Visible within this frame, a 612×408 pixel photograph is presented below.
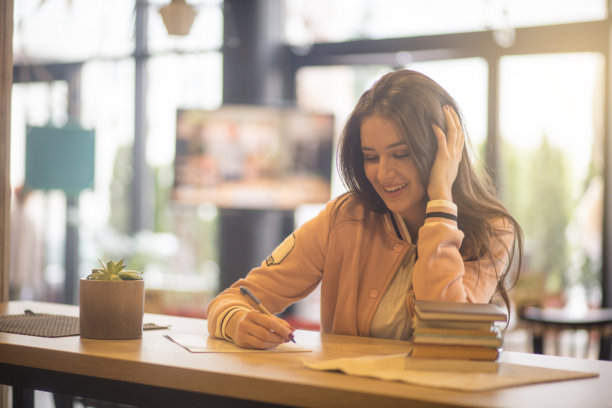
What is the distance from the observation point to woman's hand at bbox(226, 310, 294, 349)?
1.52 meters

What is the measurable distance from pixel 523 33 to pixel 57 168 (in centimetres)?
361

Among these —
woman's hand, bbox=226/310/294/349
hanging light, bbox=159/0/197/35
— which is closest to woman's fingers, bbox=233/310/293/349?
woman's hand, bbox=226/310/294/349

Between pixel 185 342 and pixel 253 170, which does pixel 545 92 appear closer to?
pixel 253 170

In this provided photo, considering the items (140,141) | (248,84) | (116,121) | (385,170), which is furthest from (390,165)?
(116,121)

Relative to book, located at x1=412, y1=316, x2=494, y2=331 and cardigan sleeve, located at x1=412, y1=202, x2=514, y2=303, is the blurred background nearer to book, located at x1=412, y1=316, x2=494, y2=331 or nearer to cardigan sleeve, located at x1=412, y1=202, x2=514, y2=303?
cardigan sleeve, located at x1=412, y1=202, x2=514, y2=303

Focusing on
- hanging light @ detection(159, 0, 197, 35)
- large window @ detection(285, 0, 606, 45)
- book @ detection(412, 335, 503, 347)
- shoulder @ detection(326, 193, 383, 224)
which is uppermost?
large window @ detection(285, 0, 606, 45)

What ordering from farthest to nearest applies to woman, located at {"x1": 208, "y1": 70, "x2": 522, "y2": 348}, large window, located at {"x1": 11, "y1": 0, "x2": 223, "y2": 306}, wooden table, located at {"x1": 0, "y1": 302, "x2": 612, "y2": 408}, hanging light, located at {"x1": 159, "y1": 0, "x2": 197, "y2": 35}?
large window, located at {"x1": 11, "y1": 0, "x2": 223, "y2": 306} < hanging light, located at {"x1": 159, "y1": 0, "x2": 197, "y2": 35} < woman, located at {"x1": 208, "y1": 70, "x2": 522, "y2": 348} < wooden table, located at {"x1": 0, "y1": 302, "x2": 612, "y2": 408}

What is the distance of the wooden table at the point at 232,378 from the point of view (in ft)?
3.69

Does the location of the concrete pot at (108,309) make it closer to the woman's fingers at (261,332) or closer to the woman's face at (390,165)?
the woman's fingers at (261,332)

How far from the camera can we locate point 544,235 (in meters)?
Result: 5.28

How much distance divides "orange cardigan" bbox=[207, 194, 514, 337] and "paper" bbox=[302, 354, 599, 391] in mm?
462

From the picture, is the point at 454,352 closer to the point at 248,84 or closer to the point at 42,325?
the point at 42,325

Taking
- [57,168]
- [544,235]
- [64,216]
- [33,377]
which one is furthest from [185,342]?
[64,216]

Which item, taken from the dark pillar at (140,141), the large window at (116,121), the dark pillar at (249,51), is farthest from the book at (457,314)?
the dark pillar at (140,141)
